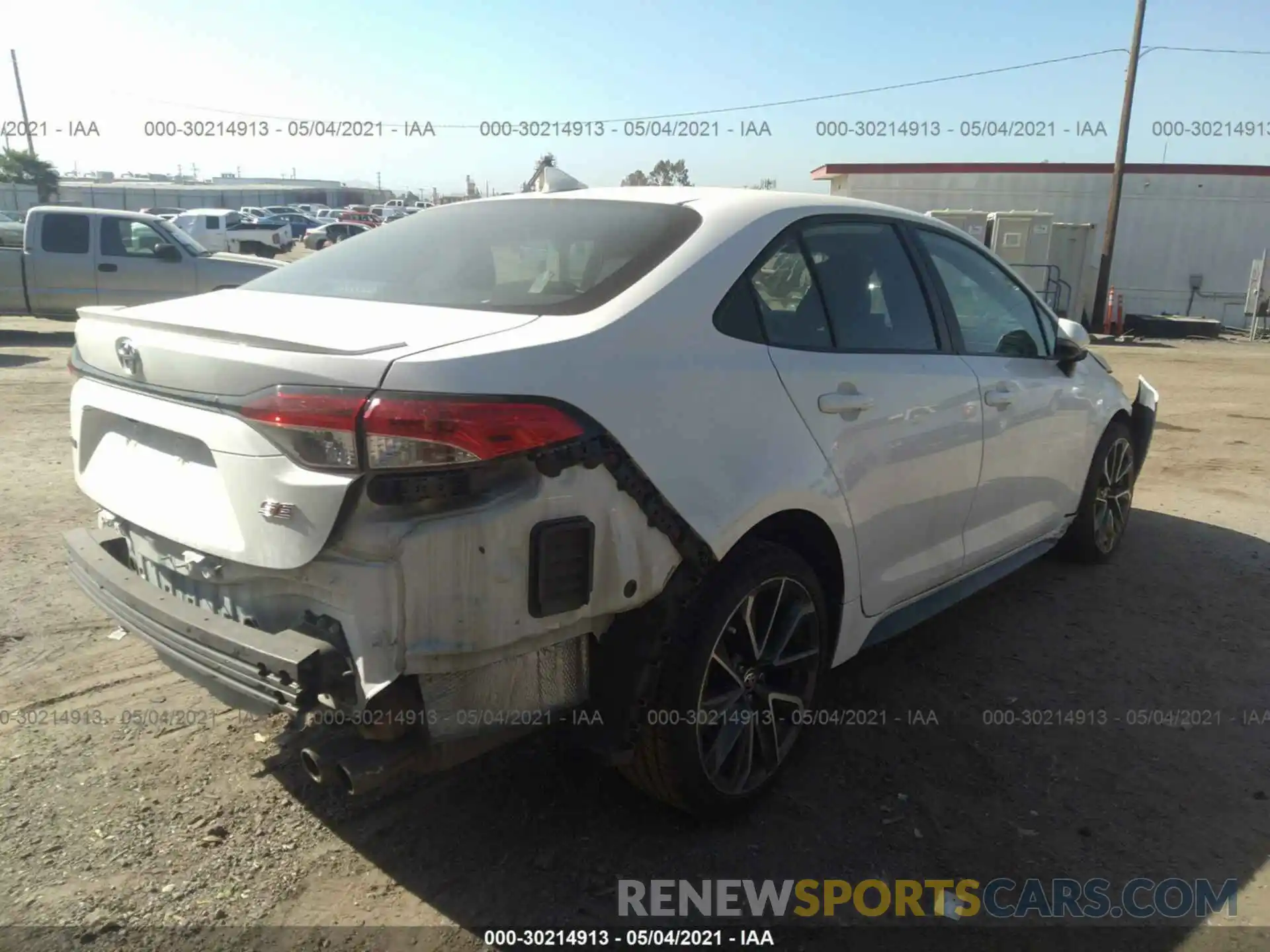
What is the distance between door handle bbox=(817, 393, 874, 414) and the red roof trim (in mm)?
23692

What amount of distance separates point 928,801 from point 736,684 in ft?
2.58

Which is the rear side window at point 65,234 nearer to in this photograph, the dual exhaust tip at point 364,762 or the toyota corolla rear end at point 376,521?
the toyota corolla rear end at point 376,521

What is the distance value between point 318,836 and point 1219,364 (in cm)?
1666

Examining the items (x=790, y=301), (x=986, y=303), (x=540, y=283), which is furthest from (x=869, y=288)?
(x=540, y=283)

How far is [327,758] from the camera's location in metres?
2.20

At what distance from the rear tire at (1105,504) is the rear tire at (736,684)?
2.44 meters

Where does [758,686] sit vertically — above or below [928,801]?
above

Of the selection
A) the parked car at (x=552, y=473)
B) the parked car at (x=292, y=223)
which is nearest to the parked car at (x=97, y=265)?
the parked car at (x=552, y=473)

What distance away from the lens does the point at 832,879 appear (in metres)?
2.70

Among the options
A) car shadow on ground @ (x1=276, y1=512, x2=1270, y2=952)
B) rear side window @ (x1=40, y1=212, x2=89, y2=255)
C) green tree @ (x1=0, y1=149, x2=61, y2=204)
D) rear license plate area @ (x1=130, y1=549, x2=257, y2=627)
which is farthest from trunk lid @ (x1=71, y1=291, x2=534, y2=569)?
green tree @ (x1=0, y1=149, x2=61, y2=204)

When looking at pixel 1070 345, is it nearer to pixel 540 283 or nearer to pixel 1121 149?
pixel 540 283

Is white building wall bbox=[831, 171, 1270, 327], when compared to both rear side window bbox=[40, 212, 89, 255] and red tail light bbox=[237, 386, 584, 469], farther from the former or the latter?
red tail light bbox=[237, 386, 584, 469]

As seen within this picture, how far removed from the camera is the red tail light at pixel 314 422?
2.09m

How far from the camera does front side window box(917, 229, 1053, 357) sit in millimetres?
3814
